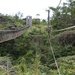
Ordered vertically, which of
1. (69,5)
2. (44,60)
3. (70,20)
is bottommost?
(44,60)

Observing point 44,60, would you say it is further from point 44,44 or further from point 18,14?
point 18,14

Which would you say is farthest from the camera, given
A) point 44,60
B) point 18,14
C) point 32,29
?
point 18,14

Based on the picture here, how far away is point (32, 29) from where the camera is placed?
324 inches

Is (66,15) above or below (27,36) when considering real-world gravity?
above

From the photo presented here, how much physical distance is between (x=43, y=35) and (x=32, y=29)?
533 millimetres

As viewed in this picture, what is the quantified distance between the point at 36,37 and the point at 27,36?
0.99 ft

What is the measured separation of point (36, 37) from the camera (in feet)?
25.5

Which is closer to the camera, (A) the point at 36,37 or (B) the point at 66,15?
(A) the point at 36,37

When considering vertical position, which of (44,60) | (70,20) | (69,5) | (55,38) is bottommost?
(44,60)

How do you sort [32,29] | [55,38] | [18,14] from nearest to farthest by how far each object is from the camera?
1. [55,38]
2. [32,29]
3. [18,14]

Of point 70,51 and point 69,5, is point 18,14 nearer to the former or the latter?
point 69,5

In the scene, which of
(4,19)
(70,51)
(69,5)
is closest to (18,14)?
(4,19)

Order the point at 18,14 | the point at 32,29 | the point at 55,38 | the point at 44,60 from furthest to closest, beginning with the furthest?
the point at 18,14 → the point at 32,29 → the point at 55,38 → the point at 44,60

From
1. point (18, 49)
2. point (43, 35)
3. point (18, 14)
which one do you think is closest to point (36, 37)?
point (43, 35)
